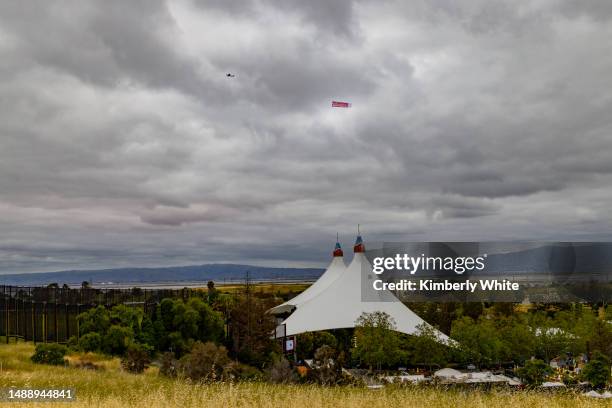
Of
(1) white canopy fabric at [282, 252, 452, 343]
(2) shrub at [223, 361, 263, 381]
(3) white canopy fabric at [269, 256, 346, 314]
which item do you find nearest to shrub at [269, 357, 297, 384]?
(2) shrub at [223, 361, 263, 381]

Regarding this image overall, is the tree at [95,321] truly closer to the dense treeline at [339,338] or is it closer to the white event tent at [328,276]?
the dense treeline at [339,338]

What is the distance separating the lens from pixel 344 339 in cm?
4206

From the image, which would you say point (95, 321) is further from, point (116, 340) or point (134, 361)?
point (134, 361)

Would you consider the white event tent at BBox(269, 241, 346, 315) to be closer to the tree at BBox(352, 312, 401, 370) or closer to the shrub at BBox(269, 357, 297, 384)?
the tree at BBox(352, 312, 401, 370)

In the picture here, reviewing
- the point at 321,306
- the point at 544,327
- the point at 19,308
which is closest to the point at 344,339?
the point at 321,306

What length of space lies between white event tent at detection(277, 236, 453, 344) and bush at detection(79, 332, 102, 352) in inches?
485

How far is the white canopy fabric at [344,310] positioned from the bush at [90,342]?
12432 mm

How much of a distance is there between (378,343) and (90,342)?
51.9 feet

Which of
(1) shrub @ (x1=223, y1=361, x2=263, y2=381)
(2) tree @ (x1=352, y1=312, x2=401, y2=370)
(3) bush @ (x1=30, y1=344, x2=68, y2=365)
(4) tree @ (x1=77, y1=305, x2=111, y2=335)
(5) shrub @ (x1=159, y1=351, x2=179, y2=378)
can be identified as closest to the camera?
(1) shrub @ (x1=223, y1=361, x2=263, y2=381)

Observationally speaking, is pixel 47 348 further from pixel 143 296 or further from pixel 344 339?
pixel 344 339

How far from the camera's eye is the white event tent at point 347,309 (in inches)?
1400

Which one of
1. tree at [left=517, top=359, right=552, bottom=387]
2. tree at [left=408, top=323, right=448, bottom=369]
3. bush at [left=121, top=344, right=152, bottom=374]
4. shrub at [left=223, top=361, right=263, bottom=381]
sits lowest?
tree at [left=517, top=359, right=552, bottom=387]

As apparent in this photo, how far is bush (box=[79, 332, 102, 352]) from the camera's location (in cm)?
2670

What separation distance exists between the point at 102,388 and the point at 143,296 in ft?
87.5
